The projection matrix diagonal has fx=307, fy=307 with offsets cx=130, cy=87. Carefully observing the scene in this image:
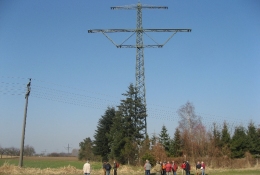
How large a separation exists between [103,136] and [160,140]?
1393cm

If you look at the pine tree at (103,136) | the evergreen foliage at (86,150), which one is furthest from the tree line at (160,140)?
the evergreen foliage at (86,150)

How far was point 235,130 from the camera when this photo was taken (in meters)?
59.4

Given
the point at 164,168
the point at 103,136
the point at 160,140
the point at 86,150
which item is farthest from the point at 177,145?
the point at 86,150

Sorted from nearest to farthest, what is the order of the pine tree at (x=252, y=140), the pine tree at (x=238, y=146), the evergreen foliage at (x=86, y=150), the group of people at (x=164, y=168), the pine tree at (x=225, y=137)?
the group of people at (x=164, y=168) < the pine tree at (x=238, y=146) < the pine tree at (x=225, y=137) < the pine tree at (x=252, y=140) < the evergreen foliage at (x=86, y=150)

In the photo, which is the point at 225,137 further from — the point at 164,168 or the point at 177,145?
the point at 164,168

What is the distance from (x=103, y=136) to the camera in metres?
58.7

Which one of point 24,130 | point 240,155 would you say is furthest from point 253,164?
point 24,130

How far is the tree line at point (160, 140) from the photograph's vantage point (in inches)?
1622

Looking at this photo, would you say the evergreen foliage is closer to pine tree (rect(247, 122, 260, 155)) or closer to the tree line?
the tree line

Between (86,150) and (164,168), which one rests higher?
(86,150)

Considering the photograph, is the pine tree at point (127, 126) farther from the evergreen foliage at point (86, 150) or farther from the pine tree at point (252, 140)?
the evergreen foliage at point (86, 150)

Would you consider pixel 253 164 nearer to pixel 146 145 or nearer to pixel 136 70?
pixel 146 145

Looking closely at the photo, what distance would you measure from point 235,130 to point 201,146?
490 inches

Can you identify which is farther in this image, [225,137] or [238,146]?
[225,137]
